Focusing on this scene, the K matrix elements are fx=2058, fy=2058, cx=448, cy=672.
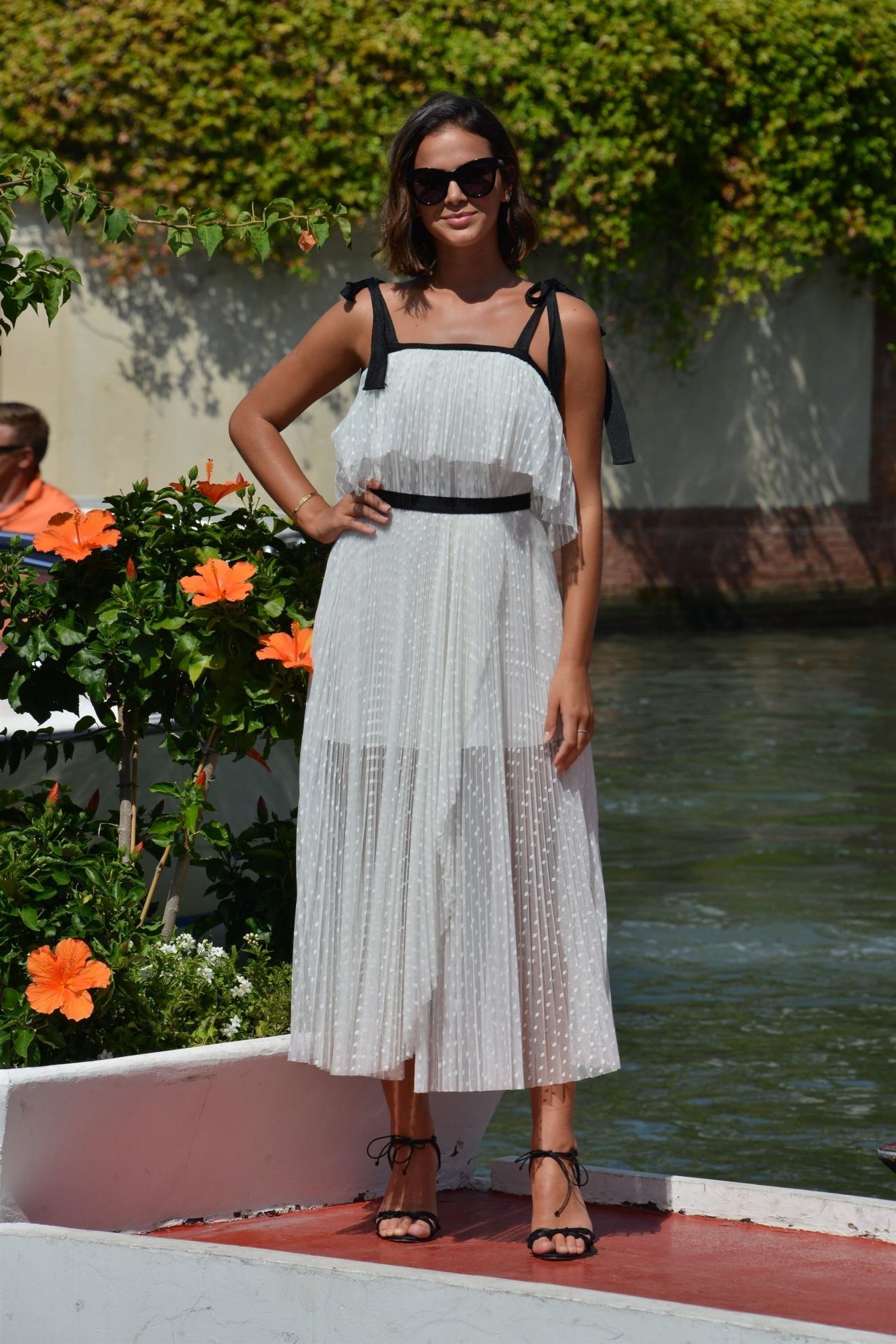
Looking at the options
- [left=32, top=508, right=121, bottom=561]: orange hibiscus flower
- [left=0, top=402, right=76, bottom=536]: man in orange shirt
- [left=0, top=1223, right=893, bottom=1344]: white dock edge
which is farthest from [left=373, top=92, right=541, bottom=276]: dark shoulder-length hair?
[left=0, top=402, right=76, bottom=536]: man in orange shirt

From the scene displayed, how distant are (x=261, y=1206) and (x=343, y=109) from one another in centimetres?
A: 1216

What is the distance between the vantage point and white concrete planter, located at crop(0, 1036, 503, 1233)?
3373 millimetres

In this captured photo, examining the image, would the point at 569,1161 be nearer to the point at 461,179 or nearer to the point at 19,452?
the point at 461,179

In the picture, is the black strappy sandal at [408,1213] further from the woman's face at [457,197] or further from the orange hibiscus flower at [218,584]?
the woman's face at [457,197]

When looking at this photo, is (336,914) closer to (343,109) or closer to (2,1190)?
(2,1190)

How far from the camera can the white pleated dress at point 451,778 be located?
11.1 ft

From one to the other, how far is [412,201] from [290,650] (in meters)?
0.84

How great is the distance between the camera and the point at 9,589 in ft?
13.1

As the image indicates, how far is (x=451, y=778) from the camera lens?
3.37 meters

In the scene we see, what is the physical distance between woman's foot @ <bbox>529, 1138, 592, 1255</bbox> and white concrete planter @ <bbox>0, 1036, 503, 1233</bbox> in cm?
42

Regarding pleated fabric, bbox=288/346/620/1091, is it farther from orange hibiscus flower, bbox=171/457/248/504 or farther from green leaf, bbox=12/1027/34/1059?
orange hibiscus flower, bbox=171/457/248/504

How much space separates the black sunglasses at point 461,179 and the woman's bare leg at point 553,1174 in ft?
4.99

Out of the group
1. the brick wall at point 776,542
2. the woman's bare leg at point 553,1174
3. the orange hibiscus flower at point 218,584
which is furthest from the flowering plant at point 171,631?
the brick wall at point 776,542

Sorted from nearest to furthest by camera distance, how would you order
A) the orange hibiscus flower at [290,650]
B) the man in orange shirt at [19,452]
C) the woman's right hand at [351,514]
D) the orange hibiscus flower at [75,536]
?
1. the woman's right hand at [351,514]
2. the orange hibiscus flower at [290,650]
3. the orange hibiscus flower at [75,536]
4. the man in orange shirt at [19,452]
